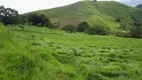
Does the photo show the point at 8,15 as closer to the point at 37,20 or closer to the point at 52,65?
the point at 37,20

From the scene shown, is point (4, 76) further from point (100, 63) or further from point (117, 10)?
point (117, 10)

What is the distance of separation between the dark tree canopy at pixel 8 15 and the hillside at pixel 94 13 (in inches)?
2436

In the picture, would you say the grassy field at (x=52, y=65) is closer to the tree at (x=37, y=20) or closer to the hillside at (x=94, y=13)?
the tree at (x=37, y=20)

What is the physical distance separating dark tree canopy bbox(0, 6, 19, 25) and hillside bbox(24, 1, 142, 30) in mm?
61873

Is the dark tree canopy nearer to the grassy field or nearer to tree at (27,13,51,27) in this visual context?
tree at (27,13,51,27)

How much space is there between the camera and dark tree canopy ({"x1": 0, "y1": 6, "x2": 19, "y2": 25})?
158 feet

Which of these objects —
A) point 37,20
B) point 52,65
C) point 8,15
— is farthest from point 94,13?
point 52,65

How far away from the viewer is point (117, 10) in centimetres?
16312

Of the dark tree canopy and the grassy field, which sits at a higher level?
the dark tree canopy

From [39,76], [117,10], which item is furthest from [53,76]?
[117,10]

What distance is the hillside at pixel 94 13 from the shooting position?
399ft

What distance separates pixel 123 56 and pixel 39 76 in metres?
13.6

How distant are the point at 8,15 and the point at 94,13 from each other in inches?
3609

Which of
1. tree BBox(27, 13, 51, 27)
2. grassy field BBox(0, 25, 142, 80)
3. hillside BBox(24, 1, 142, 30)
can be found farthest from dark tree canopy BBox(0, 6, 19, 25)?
hillside BBox(24, 1, 142, 30)
